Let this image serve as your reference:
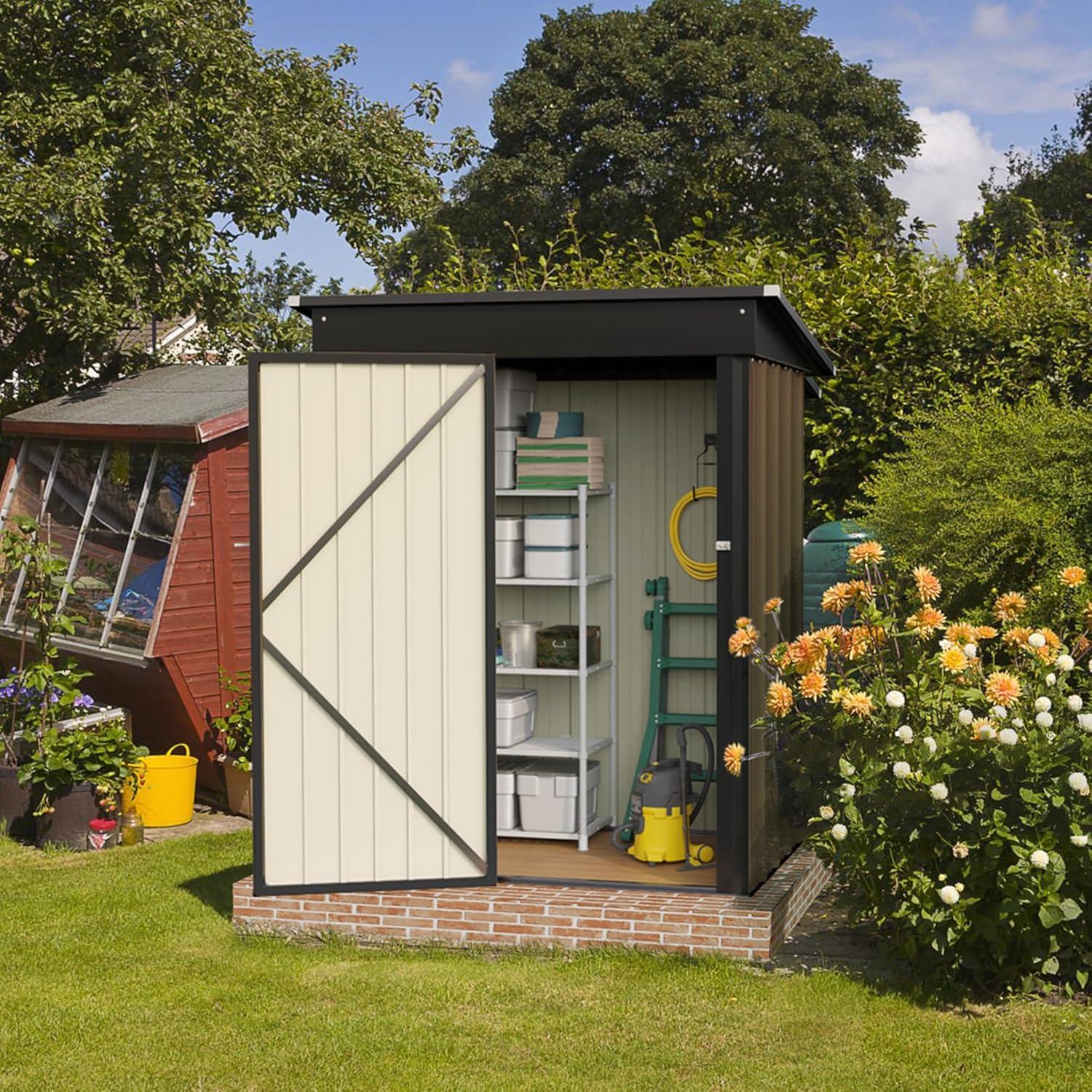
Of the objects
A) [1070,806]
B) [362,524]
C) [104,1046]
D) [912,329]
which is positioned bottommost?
[104,1046]

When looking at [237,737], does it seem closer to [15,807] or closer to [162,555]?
[162,555]

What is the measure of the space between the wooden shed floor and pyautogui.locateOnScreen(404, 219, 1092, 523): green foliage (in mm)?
2679

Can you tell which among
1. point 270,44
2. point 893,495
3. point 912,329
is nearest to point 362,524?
point 893,495

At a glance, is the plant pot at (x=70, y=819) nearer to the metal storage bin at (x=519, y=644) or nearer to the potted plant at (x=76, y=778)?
the potted plant at (x=76, y=778)

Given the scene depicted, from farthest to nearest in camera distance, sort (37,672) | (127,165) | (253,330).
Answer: (253,330) < (127,165) < (37,672)

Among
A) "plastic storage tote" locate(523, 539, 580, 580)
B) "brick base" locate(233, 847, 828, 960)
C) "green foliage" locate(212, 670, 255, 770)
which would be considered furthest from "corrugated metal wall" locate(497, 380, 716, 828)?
"green foliage" locate(212, 670, 255, 770)

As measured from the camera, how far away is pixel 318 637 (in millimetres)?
6168

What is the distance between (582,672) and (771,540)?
1.06 meters

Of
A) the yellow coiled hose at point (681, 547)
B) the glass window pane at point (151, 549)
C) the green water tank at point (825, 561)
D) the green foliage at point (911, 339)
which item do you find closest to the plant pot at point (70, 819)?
the glass window pane at point (151, 549)

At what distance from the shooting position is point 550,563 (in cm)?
702

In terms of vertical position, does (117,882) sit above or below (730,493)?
below

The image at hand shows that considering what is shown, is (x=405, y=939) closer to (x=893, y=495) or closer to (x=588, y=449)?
(x=588, y=449)

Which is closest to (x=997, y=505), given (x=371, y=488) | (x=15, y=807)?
(x=371, y=488)

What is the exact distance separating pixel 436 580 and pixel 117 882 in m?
2.74
